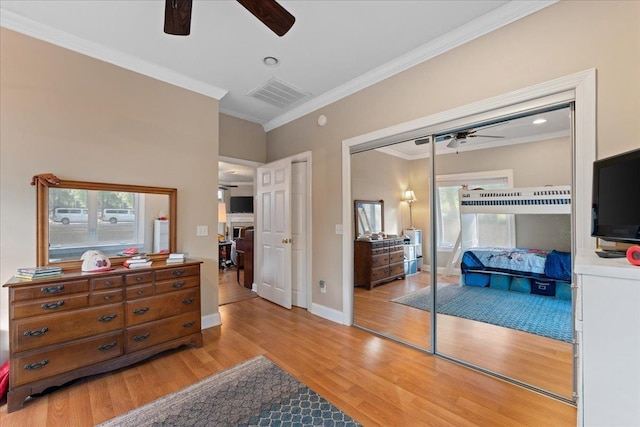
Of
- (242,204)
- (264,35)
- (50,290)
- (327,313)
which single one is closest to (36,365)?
(50,290)

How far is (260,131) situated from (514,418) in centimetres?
432

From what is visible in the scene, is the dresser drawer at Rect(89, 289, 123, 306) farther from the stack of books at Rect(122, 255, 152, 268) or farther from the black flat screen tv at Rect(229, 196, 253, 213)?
the black flat screen tv at Rect(229, 196, 253, 213)

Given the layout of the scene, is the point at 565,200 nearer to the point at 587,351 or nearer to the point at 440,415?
the point at 587,351

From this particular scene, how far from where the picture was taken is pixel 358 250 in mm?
3902

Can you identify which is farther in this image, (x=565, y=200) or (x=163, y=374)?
(x=163, y=374)

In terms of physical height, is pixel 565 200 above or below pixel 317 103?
below

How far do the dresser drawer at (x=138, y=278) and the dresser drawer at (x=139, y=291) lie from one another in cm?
4

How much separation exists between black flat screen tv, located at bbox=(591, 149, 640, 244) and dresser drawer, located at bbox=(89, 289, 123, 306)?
10.9ft

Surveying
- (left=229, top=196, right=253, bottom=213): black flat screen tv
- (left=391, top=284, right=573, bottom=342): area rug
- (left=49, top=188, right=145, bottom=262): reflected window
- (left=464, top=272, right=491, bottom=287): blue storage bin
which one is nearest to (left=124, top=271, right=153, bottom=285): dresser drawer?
(left=49, top=188, right=145, bottom=262): reflected window

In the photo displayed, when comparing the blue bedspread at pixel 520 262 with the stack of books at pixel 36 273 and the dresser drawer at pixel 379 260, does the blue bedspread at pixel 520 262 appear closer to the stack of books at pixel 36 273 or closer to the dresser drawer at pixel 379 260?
the dresser drawer at pixel 379 260

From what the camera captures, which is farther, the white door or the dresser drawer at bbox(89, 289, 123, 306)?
the white door

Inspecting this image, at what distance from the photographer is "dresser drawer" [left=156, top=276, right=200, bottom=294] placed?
2381mm

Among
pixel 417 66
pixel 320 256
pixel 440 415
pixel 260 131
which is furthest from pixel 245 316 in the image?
pixel 417 66

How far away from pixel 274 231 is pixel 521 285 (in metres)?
3.11
